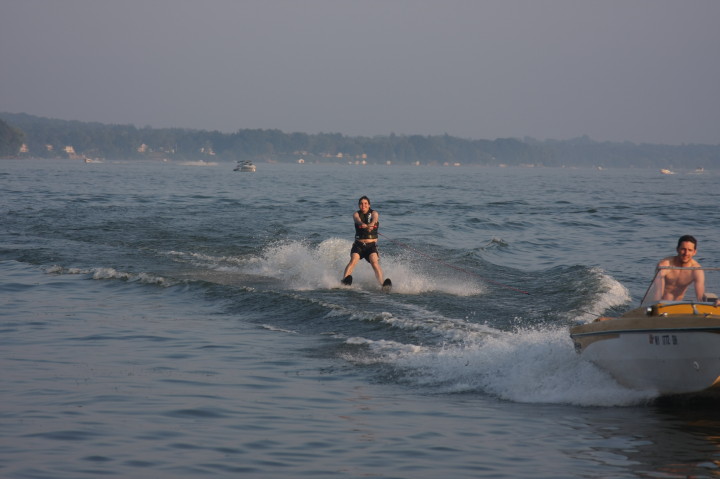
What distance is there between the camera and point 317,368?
10.8m

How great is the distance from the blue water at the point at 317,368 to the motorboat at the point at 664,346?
0.94ft

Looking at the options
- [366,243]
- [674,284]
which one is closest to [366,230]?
[366,243]

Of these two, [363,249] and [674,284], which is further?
[363,249]

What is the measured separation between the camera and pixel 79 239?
84.2ft

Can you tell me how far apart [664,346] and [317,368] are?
409cm

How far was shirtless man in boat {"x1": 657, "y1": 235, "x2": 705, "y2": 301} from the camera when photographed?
9.61 meters

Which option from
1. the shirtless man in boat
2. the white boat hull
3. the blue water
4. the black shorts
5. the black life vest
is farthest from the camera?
the black shorts

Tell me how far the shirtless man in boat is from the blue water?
1.25 meters

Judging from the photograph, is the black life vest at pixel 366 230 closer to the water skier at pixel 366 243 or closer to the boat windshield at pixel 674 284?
the water skier at pixel 366 243

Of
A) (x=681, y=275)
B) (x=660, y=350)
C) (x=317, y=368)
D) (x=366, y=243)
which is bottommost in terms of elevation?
(x=317, y=368)

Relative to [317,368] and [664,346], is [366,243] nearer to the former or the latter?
[317,368]

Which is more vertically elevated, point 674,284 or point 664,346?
point 674,284

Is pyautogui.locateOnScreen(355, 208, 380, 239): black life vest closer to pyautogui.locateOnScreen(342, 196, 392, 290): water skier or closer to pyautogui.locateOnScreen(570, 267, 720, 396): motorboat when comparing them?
pyautogui.locateOnScreen(342, 196, 392, 290): water skier

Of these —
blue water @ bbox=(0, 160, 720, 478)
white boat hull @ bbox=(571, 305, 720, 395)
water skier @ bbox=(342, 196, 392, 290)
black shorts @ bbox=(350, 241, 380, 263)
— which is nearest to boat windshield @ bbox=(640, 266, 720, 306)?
white boat hull @ bbox=(571, 305, 720, 395)
